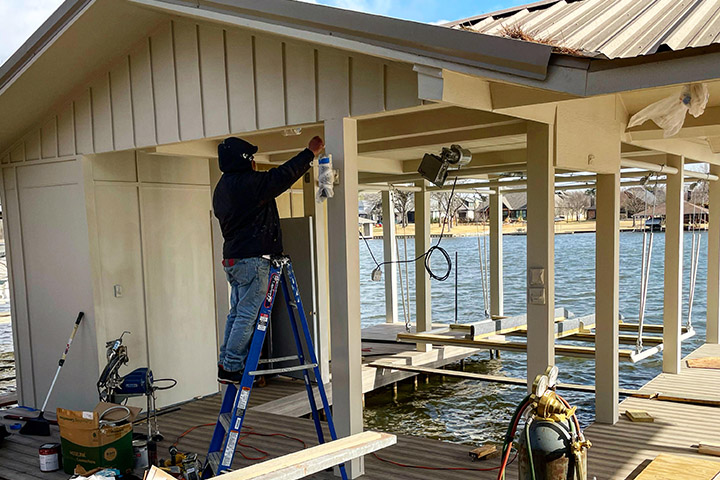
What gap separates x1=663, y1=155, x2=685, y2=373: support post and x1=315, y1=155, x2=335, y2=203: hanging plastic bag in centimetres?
485

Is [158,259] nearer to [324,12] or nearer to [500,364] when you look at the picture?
[324,12]

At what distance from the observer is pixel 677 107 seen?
3.48 m

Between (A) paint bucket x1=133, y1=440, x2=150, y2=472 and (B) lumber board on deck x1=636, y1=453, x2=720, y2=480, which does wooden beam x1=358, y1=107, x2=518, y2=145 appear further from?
(A) paint bucket x1=133, y1=440, x2=150, y2=472

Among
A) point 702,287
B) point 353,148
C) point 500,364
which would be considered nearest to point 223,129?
point 353,148

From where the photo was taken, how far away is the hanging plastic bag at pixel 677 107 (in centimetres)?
333

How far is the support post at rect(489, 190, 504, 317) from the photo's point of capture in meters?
11.1

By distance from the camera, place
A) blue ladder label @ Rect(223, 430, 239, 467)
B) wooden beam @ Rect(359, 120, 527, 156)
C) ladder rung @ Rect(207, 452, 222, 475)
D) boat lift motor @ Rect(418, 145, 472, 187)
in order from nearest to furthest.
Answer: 1. blue ladder label @ Rect(223, 430, 239, 467)
2. ladder rung @ Rect(207, 452, 222, 475)
3. wooden beam @ Rect(359, 120, 527, 156)
4. boat lift motor @ Rect(418, 145, 472, 187)

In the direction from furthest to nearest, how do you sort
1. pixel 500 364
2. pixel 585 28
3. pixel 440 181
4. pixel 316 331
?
1. pixel 500 364
2. pixel 316 331
3. pixel 440 181
4. pixel 585 28

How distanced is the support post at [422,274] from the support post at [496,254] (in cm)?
189

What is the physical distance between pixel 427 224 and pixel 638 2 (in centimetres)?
558

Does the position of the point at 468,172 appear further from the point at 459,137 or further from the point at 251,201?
the point at 251,201

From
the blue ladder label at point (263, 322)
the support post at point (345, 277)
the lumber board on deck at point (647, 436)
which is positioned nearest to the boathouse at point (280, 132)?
the support post at point (345, 277)

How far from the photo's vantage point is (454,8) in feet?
327

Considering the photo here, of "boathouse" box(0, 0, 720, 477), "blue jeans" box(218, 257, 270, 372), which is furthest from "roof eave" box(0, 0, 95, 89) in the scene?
"blue jeans" box(218, 257, 270, 372)
